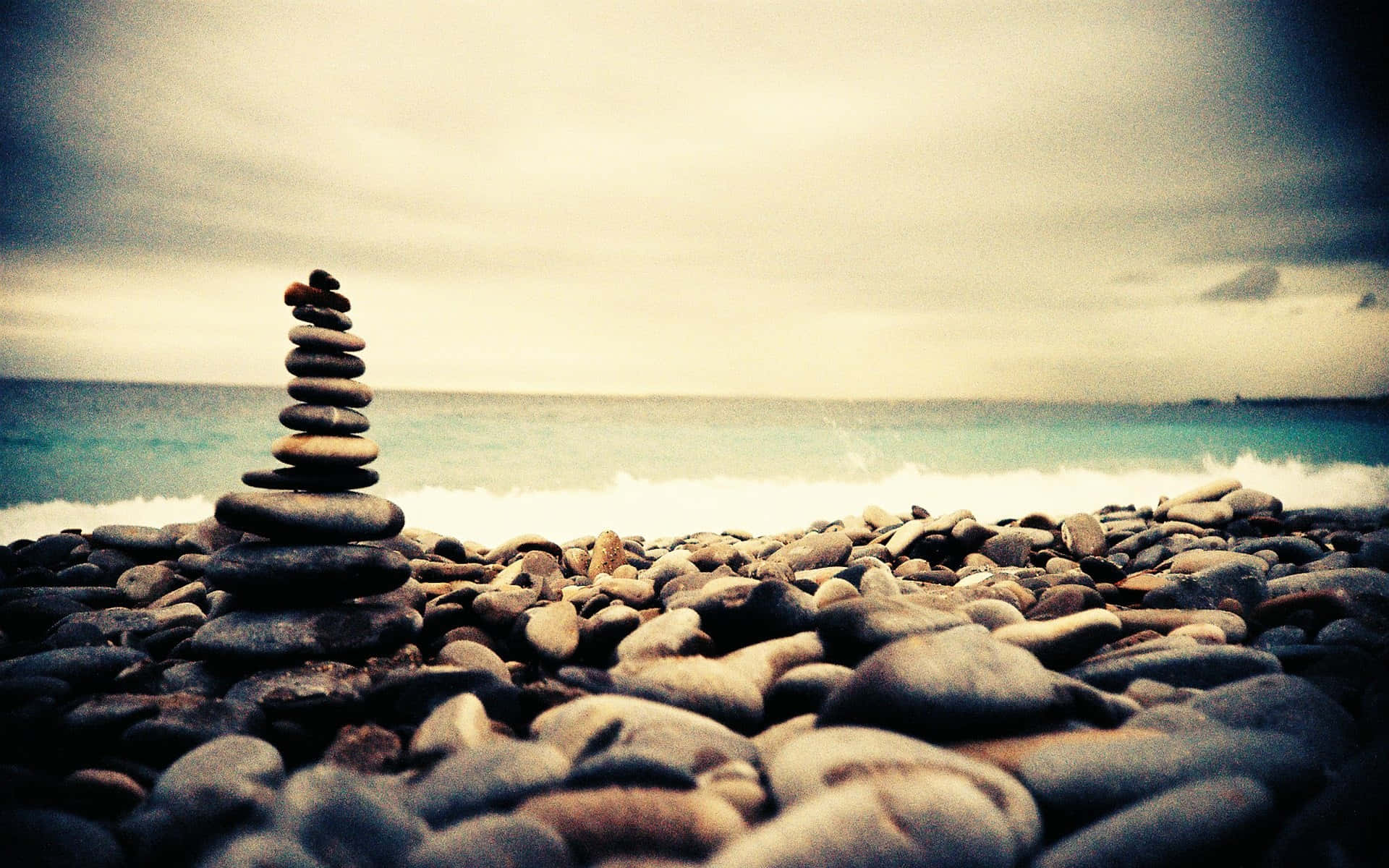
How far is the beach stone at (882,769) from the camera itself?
1399mm

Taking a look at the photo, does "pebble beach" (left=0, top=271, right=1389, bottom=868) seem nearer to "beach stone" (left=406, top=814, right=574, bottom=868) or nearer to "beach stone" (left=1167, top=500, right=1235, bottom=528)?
"beach stone" (left=406, top=814, right=574, bottom=868)

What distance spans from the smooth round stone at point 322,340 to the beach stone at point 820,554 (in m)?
2.69

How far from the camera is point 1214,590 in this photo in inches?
127

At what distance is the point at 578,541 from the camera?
586cm

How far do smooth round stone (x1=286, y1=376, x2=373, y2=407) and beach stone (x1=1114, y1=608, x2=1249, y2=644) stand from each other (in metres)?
3.53

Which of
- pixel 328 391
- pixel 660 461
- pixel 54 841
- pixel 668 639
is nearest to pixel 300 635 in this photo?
pixel 328 391

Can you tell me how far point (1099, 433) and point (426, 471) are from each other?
27.1 metres

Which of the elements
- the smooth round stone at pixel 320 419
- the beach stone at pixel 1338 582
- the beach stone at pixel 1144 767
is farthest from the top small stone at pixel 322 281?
the beach stone at pixel 1338 582

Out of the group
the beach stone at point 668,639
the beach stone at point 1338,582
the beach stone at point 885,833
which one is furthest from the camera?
the beach stone at point 1338,582

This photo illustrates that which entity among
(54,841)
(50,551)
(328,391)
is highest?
(328,391)

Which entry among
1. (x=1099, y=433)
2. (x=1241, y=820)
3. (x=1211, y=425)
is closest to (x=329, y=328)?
(x=1241, y=820)

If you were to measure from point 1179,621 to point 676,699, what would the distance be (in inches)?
83.3

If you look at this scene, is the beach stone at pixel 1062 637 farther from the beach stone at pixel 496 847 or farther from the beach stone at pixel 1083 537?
the beach stone at pixel 1083 537

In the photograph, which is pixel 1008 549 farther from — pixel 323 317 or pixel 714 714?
pixel 323 317
